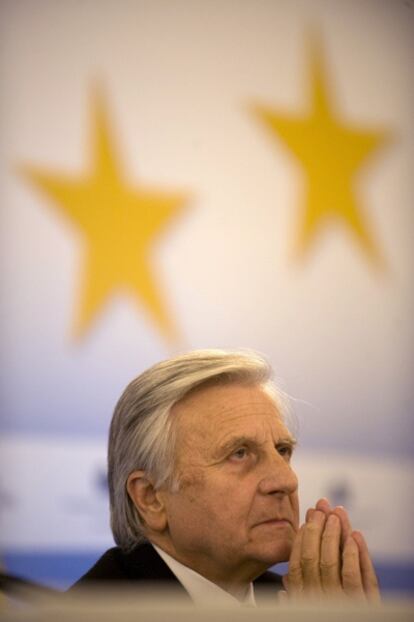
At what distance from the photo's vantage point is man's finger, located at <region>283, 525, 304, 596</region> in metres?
1.50

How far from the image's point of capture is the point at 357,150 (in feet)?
9.32

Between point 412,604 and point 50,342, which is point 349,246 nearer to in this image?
point 50,342

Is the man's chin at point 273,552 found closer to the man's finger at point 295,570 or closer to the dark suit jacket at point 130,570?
the man's finger at point 295,570

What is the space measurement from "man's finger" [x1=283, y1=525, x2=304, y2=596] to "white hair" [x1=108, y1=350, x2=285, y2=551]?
0.24 metres

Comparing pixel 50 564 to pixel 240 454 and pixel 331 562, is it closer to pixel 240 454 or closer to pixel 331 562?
pixel 240 454

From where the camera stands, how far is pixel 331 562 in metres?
1.50

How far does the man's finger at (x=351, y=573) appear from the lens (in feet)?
4.85

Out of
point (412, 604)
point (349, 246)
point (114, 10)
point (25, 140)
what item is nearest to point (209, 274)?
point (349, 246)

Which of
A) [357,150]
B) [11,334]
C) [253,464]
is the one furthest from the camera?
[357,150]

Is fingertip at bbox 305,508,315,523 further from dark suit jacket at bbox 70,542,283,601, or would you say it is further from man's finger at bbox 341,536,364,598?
Answer: dark suit jacket at bbox 70,542,283,601

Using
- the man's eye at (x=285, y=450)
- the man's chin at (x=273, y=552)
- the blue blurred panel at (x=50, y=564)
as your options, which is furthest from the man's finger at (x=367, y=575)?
the blue blurred panel at (x=50, y=564)

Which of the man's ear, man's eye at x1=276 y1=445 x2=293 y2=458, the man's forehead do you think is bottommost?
the man's ear

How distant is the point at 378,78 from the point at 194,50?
1.90ft

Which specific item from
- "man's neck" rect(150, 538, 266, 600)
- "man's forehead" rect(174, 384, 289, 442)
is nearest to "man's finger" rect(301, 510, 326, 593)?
"man's neck" rect(150, 538, 266, 600)
